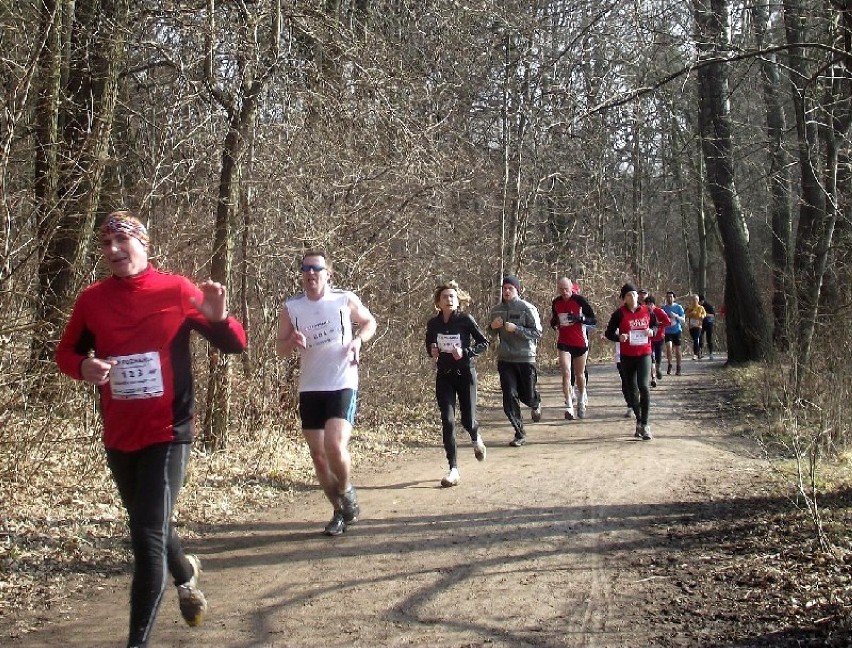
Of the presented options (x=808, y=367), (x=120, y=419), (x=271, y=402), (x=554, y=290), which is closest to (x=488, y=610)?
(x=120, y=419)

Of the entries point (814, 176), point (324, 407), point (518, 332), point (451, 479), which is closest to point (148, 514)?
point (324, 407)

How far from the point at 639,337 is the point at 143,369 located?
8154 mm

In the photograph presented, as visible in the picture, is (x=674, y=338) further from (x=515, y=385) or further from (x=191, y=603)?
(x=191, y=603)

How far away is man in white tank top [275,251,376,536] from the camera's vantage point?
6332 mm

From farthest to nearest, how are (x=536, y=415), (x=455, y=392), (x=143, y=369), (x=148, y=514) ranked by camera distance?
(x=536, y=415) < (x=455, y=392) < (x=143, y=369) < (x=148, y=514)

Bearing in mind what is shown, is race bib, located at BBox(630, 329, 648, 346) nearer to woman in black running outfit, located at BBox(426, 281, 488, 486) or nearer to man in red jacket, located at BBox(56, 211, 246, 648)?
woman in black running outfit, located at BBox(426, 281, 488, 486)

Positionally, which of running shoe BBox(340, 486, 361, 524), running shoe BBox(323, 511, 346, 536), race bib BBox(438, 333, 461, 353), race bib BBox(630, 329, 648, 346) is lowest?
running shoe BBox(323, 511, 346, 536)

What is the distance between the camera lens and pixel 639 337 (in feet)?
36.8

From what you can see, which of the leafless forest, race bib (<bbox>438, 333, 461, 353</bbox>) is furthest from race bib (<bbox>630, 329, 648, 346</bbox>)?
race bib (<bbox>438, 333, 461, 353</bbox>)

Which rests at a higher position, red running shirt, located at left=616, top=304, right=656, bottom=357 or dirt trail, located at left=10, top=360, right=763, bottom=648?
red running shirt, located at left=616, top=304, right=656, bottom=357

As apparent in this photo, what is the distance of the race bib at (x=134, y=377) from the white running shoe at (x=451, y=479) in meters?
4.57

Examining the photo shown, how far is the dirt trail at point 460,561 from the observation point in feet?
15.2

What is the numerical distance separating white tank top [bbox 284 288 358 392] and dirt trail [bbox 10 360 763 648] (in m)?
1.18

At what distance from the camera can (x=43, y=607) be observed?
5148 mm
